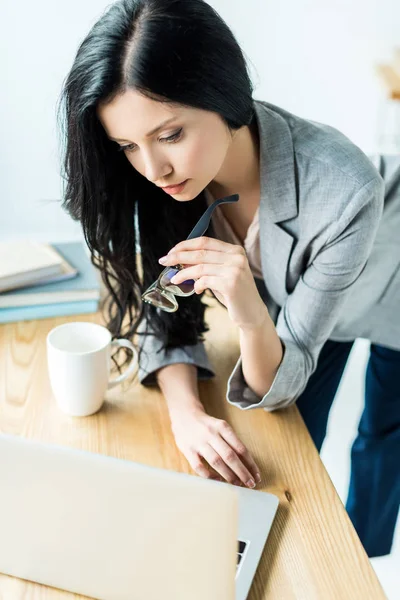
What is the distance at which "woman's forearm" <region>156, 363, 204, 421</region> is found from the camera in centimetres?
96

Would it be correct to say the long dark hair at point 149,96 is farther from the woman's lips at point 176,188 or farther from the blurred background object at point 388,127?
the blurred background object at point 388,127

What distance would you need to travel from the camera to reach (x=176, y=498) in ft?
1.86

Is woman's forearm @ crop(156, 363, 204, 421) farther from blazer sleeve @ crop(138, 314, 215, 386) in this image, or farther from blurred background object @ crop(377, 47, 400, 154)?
blurred background object @ crop(377, 47, 400, 154)

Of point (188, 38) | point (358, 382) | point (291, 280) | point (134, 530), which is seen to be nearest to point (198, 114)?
point (188, 38)

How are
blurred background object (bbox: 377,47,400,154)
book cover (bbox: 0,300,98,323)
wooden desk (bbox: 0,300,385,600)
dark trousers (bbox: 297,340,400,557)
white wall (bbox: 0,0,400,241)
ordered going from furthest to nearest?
blurred background object (bbox: 377,47,400,154) → white wall (bbox: 0,0,400,241) → dark trousers (bbox: 297,340,400,557) → book cover (bbox: 0,300,98,323) → wooden desk (bbox: 0,300,385,600)

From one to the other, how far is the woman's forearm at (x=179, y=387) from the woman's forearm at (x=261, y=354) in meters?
0.08

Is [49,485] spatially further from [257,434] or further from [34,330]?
[34,330]

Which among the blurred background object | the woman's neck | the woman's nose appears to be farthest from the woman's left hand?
the blurred background object

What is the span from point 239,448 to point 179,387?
Answer: 164 mm

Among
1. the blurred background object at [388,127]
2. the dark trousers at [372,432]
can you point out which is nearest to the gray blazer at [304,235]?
the dark trousers at [372,432]

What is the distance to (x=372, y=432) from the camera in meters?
Answer: 1.51

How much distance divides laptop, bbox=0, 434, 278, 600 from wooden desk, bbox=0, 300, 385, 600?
0.14ft

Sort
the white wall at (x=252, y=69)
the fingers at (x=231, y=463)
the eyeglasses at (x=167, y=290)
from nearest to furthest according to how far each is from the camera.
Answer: the fingers at (x=231, y=463) < the eyeglasses at (x=167, y=290) < the white wall at (x=252, y=69)

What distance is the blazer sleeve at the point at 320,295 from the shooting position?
39.2 inches
